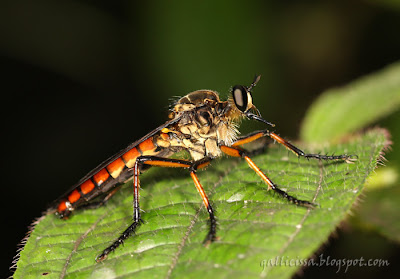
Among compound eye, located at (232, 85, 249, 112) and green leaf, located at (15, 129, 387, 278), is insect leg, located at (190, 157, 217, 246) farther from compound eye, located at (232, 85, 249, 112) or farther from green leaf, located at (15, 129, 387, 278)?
compound eye, located at (232, 85, 249, 112)

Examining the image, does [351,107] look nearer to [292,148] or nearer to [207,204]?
[292,148]

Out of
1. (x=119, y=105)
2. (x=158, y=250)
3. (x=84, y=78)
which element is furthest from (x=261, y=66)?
(x=158, y=250)

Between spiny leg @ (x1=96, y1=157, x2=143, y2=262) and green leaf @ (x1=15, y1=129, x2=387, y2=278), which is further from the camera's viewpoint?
spiny leg @ (x1=96, y1=157, x2=143, y2=262)

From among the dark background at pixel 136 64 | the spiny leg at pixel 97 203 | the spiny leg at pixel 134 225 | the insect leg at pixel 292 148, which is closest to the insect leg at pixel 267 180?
the insect leg at pixel 292 148

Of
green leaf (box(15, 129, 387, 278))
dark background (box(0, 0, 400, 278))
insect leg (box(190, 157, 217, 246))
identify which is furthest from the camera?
dark background (box(0, 0, 400, 278))

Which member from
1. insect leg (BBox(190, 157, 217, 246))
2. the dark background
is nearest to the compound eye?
insect leg (BBox(190, 157, 217, 246))

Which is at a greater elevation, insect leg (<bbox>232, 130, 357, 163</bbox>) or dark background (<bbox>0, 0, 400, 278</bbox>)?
dark background (<bbox>0, 0, 400, 278</bbox>)

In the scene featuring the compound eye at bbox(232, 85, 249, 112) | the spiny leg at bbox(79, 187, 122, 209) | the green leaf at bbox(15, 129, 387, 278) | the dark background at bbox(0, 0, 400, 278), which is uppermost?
the dark background at bbox(0, 0, 400, 278)
